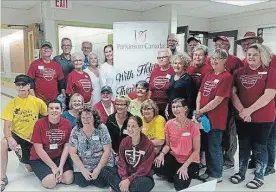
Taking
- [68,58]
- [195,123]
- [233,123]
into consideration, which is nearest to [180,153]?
[195,123]

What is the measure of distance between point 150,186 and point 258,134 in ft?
3.76

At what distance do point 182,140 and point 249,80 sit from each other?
852mm

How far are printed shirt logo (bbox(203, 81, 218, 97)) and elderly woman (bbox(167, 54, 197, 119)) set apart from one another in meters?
0.19

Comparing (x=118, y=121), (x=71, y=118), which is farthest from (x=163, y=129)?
(x=71, y=118)

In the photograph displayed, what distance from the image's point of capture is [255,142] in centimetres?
279

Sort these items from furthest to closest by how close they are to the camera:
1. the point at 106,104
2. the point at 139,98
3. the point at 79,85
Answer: the point at 79,85 < the point at 106,104 < the point at 139,98

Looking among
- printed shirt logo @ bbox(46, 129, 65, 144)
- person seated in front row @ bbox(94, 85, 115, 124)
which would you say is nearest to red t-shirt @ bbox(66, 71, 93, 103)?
person seated in front row @ bbox(94, 85, 115, 124)

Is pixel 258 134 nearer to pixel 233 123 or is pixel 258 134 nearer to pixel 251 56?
pixel 233 123

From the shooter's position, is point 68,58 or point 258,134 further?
point 68,58

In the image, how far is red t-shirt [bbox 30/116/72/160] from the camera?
2.75 m

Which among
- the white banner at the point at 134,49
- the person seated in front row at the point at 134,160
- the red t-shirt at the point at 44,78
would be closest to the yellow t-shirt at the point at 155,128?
the person seated in front row at the point at 134,160

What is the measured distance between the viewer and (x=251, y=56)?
8.68 feet

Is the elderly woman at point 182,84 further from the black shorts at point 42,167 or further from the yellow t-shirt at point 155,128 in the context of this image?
the black shorts at point 42,167

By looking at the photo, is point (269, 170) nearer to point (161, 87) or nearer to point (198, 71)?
point (198, 71)
